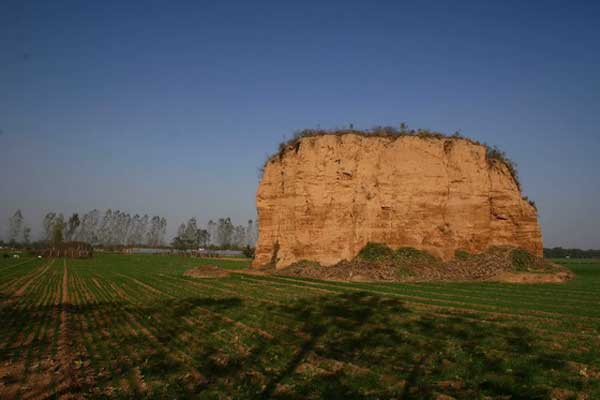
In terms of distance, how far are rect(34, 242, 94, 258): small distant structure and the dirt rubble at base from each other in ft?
213

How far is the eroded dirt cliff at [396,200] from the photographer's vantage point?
3547 centimetres

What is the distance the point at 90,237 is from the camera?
144 metres

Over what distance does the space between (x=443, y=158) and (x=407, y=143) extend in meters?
3.29

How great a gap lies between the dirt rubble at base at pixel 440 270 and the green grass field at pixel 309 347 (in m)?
9.35

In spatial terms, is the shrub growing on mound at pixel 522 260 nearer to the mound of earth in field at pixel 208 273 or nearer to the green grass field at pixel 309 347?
the green grass field at pixel 309 347

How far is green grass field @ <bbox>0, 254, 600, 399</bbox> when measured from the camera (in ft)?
27.5

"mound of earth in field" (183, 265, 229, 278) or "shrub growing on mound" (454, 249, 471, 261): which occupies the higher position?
"shrub growing on mound" (454, 249, 471, 261)

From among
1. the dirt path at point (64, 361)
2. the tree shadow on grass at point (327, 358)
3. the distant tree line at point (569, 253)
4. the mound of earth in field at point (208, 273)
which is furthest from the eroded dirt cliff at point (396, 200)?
the distant tree line at point (569, 253)

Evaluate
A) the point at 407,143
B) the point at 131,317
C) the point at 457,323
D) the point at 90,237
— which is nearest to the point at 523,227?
the point at 407,143

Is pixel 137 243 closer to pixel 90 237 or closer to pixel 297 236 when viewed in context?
pixel 90 237

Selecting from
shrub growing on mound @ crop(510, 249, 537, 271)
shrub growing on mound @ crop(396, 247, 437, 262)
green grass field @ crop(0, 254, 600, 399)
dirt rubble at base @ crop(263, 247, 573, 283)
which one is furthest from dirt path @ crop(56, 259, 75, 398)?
shrub growing on mound @ crop(510, 249, 537, 271)

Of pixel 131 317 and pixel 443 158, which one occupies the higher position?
pixel 443 158

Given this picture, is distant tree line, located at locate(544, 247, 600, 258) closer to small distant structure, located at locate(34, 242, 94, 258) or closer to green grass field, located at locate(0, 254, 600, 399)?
small distant structure, located at locate(34, 242, 94, 258)

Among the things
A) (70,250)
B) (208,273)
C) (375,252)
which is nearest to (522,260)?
(375,252)
